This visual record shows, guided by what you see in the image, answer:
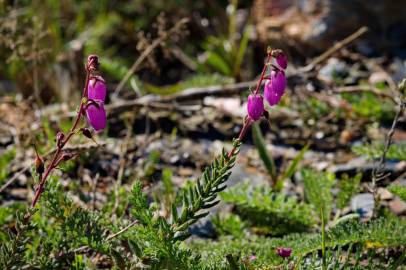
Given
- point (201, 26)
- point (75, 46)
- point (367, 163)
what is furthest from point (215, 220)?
point (201, 26)

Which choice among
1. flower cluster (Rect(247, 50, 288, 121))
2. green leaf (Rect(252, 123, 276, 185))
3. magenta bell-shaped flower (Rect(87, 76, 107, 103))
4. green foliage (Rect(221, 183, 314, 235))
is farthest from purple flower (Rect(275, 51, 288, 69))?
green leaf (Rect(252, 123, 276, 185))

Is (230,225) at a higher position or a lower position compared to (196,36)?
lower

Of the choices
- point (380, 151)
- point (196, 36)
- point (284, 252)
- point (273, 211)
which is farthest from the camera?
A: point (196, 36)

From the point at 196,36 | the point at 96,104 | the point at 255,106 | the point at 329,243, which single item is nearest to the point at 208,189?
the point at 255,106

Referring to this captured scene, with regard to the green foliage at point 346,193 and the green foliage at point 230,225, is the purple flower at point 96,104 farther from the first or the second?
the green foliage at point 346,193

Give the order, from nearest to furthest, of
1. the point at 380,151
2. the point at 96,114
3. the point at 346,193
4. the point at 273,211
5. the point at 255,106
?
the point at 96,114
the point at 255,106
the point at 273,211
the point at 346,193
the point at 380,151

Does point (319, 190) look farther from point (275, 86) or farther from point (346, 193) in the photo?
point (275, 86)

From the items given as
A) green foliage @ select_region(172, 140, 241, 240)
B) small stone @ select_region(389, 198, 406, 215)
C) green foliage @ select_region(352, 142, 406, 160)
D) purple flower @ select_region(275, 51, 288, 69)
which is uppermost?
purple flower @ select_region(275, 51, 288, 69)

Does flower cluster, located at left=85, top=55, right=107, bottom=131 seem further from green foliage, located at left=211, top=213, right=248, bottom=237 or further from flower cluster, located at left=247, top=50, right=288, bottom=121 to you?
green foliage, located at left=211, top=213, right=248, bottom=237

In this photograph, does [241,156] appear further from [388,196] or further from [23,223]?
[23,223]
